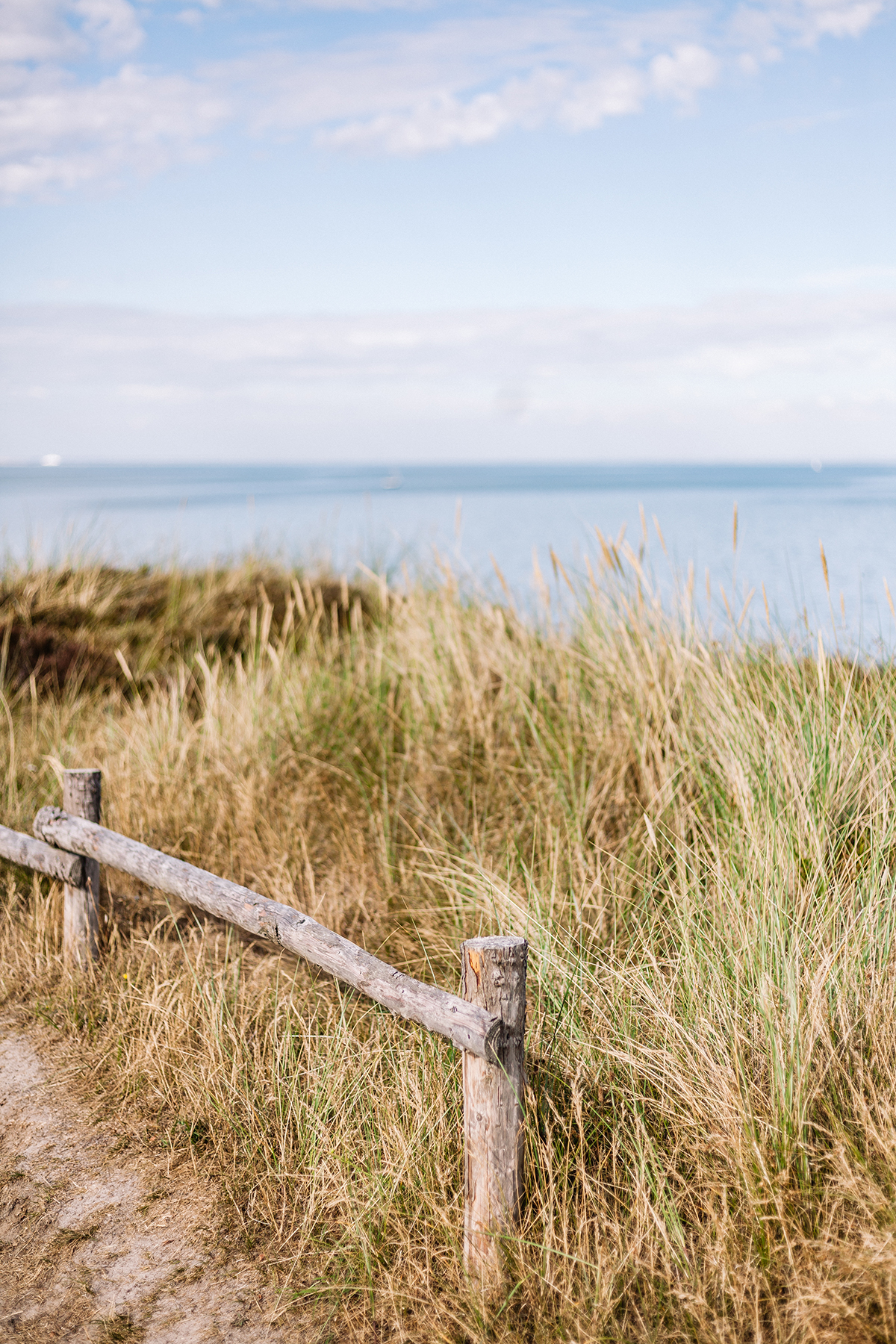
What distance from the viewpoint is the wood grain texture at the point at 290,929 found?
235cm

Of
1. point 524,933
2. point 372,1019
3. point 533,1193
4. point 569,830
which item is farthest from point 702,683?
point 533,1193

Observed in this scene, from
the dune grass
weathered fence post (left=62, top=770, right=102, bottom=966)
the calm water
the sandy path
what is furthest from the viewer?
the calm water

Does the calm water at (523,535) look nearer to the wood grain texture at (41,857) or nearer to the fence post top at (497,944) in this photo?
the fence post top at (497,944)

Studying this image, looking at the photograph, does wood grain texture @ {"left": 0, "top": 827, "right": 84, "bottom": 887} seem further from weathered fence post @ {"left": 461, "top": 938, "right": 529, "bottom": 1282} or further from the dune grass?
weathered fence post @ {"left": 461, "top": 938, "right": 529, "bottom": 1282}

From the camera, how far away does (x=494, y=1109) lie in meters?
2.34

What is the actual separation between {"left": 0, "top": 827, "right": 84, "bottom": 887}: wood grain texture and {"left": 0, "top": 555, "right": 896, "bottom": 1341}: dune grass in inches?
8.9

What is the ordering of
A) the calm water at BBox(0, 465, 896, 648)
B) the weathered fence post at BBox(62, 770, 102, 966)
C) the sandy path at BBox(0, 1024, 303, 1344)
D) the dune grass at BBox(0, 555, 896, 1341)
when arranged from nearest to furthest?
1. the dune grass at BBox(0, 555, 896, 1341)
2. the sandy path at BBox(0, 1024, 303, 1344)
3. the weathered fence post at BBox(62, 770, 102, 966)
4. the calm water at BBox(0, 465, 896, 648)

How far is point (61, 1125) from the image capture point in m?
3.24

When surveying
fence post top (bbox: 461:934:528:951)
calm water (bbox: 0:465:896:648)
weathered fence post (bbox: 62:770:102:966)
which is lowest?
weathered fence post (bbox: 62:770:102:966)

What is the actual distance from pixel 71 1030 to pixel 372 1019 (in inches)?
49.0

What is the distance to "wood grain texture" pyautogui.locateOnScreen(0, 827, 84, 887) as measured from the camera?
4000 millimetres

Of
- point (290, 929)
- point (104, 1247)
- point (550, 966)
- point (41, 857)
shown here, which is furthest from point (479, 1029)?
point (41, 857)

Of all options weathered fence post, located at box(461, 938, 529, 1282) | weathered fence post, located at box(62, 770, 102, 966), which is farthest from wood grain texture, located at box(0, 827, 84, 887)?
weathered fence post, located at box(461, 938, 529, 1282)

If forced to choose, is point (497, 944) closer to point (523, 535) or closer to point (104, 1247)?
point (104, 1247)
